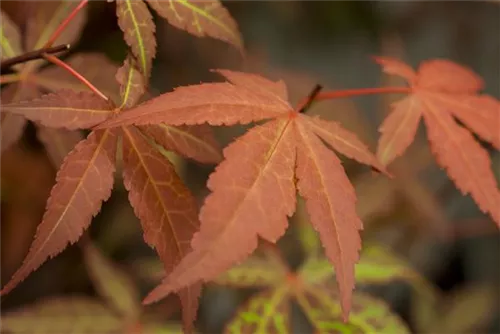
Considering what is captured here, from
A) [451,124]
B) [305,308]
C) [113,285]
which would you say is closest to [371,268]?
[305,308]

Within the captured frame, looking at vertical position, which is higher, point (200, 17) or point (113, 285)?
point (200, 17)

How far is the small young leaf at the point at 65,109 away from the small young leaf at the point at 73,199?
0.7 inches

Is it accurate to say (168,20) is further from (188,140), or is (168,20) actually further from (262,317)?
(262,317)

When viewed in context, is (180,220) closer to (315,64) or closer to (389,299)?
(389,299)

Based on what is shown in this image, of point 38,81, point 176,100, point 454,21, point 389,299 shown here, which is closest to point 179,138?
point 176,100

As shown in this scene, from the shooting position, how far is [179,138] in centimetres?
53

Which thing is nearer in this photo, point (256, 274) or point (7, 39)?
point (7, 39)

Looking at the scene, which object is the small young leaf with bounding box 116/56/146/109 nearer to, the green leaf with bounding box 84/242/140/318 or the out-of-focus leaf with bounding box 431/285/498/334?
the green leaf with bounding box 84/242/140/318

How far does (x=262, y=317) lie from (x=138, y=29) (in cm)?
35

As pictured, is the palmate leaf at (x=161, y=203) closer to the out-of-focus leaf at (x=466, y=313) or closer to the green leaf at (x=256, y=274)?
the green leaf at (x=256, y=274)

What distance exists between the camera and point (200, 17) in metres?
0.55

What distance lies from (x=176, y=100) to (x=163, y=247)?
0.13 meters

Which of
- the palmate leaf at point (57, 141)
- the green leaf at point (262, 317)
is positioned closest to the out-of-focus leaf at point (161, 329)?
the green leaf at point (262, 317)

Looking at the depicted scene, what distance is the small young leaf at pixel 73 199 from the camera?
0.44m
